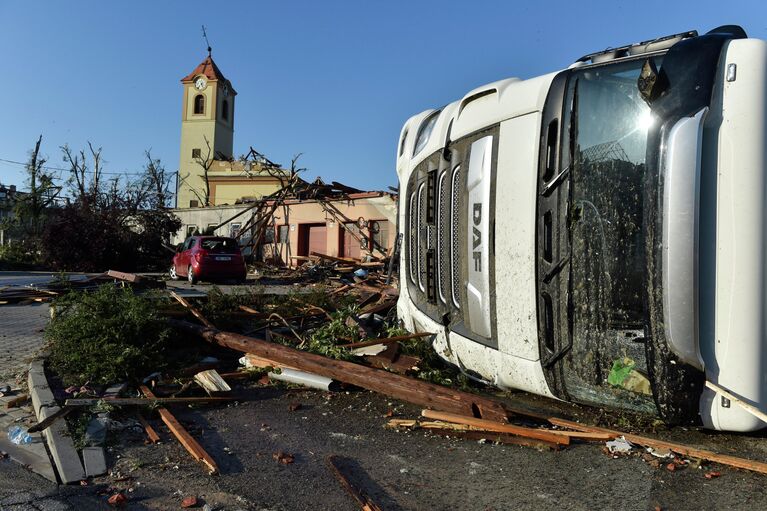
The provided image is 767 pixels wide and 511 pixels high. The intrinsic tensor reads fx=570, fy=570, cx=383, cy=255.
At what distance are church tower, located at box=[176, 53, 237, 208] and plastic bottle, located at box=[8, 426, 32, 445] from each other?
4863cm

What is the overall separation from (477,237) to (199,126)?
5299 centimetres

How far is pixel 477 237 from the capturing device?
4039 millimetres

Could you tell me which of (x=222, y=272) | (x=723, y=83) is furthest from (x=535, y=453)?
(x=222, y=272)

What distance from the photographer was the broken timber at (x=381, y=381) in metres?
3.99

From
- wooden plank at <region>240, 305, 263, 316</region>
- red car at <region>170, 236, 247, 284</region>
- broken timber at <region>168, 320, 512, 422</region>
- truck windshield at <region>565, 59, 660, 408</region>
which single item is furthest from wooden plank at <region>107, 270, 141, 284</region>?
truck windshield at <region>565, 59, 660, 408</region>

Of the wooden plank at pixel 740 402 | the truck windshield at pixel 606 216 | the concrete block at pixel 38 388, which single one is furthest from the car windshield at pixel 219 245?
the wooden plank at pixel 740 402

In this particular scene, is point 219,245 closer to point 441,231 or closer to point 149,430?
point 149,430

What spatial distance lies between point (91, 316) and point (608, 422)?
5066mm

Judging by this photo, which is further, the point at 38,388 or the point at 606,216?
the point at 38,388

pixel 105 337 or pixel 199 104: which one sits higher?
pixel 199 104

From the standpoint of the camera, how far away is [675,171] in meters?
2.99

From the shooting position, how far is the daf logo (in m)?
4.01

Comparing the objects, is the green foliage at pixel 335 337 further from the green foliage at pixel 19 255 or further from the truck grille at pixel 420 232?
the green foliage at pixel 19 255

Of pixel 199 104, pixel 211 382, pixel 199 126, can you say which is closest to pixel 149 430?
pixel 211 382
